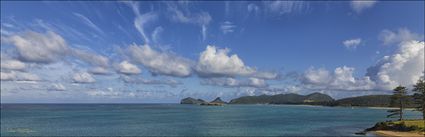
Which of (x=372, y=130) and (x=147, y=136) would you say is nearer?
(x=147, y=136)

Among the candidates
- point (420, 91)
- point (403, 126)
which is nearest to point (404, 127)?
point (403, 126)

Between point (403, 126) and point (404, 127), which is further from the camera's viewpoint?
point (403, 126)

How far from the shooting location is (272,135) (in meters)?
96.8

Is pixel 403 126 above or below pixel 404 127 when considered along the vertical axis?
above

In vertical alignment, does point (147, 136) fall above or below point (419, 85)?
below

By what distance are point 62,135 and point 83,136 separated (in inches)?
247

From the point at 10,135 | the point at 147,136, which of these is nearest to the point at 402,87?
the point at 147,136

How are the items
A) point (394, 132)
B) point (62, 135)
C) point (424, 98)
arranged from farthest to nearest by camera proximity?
point (424, 98) → point (62, 135) → point (394, 132)

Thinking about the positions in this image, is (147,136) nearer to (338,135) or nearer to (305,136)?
(305,136)

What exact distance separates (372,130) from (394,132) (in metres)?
10.1

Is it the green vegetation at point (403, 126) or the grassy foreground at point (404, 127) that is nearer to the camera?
the grassy foreground at point (404, 127)

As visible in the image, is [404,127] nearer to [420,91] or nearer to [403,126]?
[403,126]

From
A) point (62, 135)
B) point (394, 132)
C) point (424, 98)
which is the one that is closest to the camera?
point (394, 132)

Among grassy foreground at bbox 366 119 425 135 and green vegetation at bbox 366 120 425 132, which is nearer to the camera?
grassy foreground at bbox 366 119 425 135
